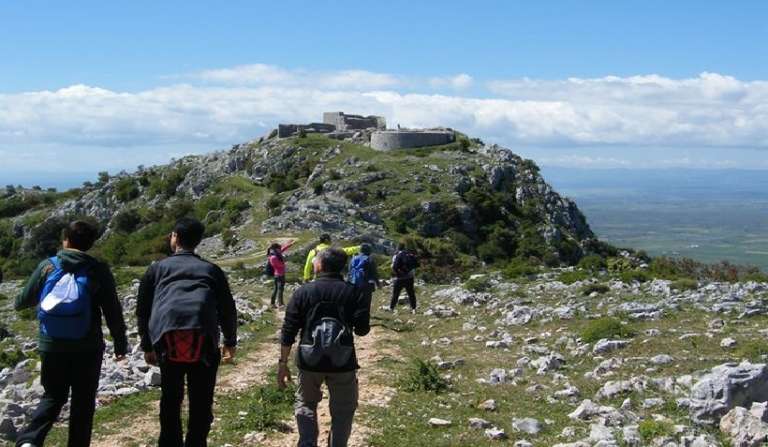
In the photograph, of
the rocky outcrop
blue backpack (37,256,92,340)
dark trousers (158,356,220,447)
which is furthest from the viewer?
the rocky outcrop

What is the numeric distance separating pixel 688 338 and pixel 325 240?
749 centimetres

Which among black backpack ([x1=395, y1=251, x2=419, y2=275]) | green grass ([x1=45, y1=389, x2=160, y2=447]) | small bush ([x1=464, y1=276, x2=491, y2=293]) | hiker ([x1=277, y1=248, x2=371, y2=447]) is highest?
hiker ([x1=277, y1=248, x2=371, y2=447])

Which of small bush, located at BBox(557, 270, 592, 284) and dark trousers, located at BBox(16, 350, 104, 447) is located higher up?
dark trousers, located at BBox(16, 350, 104, 447)

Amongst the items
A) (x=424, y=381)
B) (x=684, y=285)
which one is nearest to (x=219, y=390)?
(x=424, y=381)

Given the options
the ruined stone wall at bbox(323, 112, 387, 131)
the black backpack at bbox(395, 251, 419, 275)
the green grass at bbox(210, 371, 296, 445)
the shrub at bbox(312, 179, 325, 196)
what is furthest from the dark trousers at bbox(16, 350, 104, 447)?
the ruined stone wall at bbox(323, 112, 387, 131)

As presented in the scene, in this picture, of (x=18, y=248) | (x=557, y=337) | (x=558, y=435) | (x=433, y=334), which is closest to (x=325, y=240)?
(x=433, y=334)

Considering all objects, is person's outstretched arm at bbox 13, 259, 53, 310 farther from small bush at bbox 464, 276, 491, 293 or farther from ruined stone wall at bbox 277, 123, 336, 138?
ruined stone wall at bbox 277, 123, 336, 138

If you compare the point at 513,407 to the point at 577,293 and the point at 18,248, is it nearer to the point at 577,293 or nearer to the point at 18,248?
the point at 577,293

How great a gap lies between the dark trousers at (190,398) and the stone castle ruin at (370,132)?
80752 millimetres

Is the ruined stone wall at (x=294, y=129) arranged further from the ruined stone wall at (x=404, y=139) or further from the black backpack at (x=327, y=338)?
the black backpack at (x=327, y=338)

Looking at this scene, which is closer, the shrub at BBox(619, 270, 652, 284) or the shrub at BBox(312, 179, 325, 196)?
the shrub at BBox(619, 270, 652, 284)

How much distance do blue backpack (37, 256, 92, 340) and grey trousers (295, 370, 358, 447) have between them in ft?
7.12

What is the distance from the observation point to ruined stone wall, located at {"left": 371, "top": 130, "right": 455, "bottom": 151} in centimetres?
8875

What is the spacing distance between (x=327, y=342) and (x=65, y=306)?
8.26ft
